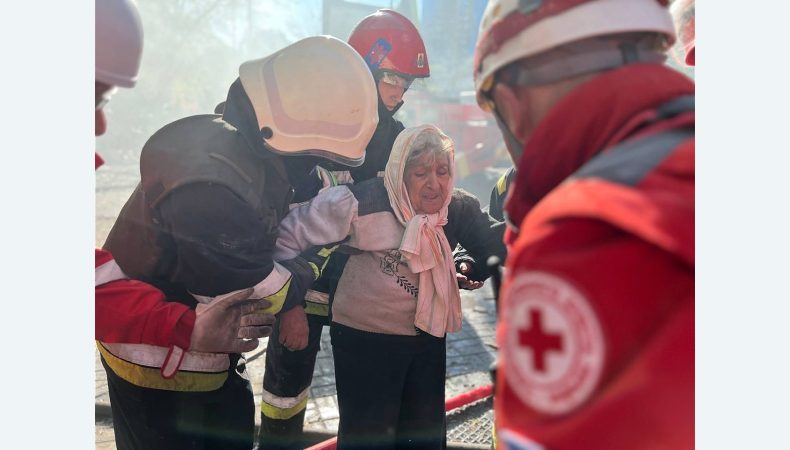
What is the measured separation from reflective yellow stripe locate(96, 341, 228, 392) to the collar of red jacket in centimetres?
175

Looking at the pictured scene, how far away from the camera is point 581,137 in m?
1.01

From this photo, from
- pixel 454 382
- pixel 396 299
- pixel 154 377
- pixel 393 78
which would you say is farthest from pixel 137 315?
pixel 454 382

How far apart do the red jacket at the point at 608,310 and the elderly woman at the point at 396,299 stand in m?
1.83

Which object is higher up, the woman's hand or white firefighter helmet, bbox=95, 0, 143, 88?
white firefighter helmet, bbox=95, 0, 143, 88

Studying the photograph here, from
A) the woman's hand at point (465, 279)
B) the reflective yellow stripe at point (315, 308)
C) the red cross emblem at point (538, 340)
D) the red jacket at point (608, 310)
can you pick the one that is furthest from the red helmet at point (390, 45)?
the red cross emblem at point (538, 340)

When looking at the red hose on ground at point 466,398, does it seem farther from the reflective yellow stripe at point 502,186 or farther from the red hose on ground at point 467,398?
the reflective yellow stripe at point 502,186

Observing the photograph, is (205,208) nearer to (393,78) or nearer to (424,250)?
(424,250)

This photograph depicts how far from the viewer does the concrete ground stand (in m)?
3.61

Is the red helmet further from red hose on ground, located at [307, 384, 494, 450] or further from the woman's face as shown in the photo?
red hose on ground, located at [307, 384, 494, 450]

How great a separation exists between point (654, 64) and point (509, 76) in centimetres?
30

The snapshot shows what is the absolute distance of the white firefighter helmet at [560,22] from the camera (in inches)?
44.7

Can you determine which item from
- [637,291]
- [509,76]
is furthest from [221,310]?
[637,291]

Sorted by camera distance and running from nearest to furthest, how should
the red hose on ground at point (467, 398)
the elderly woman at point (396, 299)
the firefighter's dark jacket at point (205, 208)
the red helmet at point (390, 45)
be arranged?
the firefighter's dark jacket at point (205, 208) < the elderly woman at point (396, 299) < the red hose on ground at point (467, 398) < the red helmet at point (390, 45)

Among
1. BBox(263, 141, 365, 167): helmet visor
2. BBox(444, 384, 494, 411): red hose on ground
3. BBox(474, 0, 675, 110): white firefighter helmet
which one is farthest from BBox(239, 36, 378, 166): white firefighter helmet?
BBox(444, 384, 494, 411): red hose on ground
